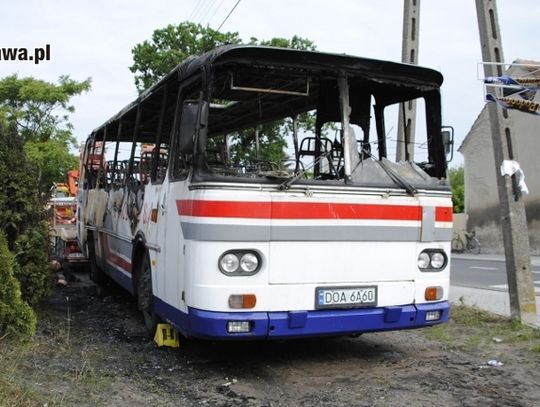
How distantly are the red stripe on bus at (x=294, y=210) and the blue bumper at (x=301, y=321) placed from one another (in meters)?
0.78

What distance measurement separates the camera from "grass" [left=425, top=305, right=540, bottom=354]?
22.9ft

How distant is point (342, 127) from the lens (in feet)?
18.8

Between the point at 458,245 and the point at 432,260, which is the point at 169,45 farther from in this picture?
the point at 432,260

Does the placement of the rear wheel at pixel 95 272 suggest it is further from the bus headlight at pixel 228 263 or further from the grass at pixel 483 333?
the bus headlight at pixel 228 263

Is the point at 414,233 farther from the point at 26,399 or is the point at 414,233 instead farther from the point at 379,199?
the point at 26,399

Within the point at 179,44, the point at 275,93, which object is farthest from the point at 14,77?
the point at 275,93

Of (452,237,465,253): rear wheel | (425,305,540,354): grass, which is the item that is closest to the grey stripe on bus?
(425,305,540,354): grass

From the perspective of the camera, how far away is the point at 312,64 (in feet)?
18.0

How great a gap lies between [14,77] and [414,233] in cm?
2527

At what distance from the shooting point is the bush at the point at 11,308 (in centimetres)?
581

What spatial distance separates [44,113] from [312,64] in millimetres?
24330

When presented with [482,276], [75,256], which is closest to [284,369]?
[75,256]

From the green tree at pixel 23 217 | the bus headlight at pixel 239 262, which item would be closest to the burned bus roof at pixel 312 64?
the bus headlight at pixel 239 262

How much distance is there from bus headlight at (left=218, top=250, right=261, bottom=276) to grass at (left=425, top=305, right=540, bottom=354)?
9.42ft
